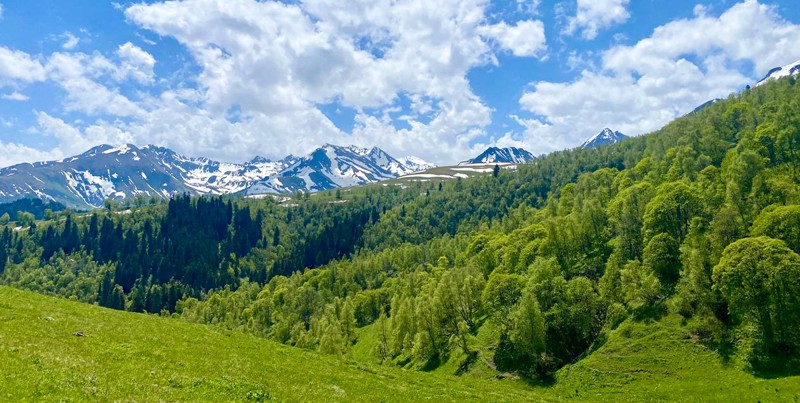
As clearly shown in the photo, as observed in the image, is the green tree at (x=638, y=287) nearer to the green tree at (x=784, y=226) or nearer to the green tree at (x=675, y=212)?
the green tree at (x=784, y=226)

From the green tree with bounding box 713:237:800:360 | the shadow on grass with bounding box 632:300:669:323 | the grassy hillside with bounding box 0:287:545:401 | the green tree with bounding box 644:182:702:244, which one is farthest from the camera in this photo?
the green tree with bounding box 644:182:702:244

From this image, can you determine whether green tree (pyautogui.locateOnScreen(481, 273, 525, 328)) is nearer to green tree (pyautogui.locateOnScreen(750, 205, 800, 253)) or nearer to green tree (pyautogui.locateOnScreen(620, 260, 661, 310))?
green tree (pyautogui.locateOnScreen(620, 260, 661, 310))

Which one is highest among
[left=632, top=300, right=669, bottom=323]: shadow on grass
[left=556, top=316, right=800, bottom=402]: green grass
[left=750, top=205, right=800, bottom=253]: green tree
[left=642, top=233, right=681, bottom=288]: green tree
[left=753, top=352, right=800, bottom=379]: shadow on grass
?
[left=750, top=205, right=800, bottom=253]: green tree

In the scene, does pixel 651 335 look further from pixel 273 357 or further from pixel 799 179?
pixel 799 179

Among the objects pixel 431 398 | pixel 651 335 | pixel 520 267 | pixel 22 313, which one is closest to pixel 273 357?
pixel 431 398

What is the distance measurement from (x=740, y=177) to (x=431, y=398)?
427 feet

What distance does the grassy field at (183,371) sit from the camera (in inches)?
930

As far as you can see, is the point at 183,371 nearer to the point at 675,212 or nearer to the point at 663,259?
the point at 663,259

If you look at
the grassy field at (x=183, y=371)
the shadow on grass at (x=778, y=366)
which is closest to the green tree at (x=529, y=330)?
the grassy field at (x=183, y=371)

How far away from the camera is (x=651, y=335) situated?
8288 centimetres

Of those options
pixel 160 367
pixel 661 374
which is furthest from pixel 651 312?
pixel 160 367

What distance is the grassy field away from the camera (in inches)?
930

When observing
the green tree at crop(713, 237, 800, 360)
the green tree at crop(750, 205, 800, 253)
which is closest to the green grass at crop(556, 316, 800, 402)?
the green tree at crop(713, 237, 800, 360)

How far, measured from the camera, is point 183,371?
98.7 ft
